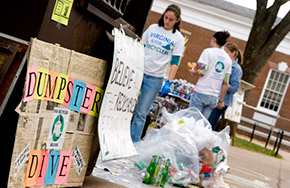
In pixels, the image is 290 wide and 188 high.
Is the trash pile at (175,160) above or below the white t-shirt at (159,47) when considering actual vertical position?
below

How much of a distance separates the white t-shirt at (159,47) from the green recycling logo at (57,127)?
3258mm

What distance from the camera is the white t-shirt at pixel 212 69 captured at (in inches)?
335

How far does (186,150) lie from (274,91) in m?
25.9

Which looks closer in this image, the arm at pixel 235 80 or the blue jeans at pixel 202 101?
the blue jeans at pixel 202 101

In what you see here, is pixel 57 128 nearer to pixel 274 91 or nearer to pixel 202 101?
pixel 202 101

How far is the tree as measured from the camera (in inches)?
690

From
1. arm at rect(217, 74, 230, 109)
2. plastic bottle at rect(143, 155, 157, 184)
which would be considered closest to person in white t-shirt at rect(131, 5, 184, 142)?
plastic bottle at rect(143, 155, 157, 184)

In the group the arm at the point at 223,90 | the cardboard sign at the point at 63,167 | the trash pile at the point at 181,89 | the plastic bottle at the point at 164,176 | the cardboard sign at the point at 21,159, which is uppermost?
the arm at the point at 223,90

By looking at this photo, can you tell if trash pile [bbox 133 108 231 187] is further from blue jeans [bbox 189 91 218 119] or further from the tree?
the tree

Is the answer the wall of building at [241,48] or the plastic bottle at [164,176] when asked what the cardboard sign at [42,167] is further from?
the wall of building at [241,48]

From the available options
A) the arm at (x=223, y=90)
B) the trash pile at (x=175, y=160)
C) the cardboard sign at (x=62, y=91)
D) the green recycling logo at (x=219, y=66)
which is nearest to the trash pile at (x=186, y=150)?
the trash pile at (x=175, y=160)

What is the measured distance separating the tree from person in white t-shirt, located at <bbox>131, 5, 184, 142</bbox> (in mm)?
10314

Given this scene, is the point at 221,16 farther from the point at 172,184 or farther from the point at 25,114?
the point at 25,114

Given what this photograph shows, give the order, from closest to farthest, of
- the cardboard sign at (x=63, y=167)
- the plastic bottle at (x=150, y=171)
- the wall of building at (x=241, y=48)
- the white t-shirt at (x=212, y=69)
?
the cardboard sign at (x=63, y=167) < the plastic bottle at (x=150, y=171) < the white t-shirt at (x=212, y=69) < the wall of building at (x=241, y=48)
